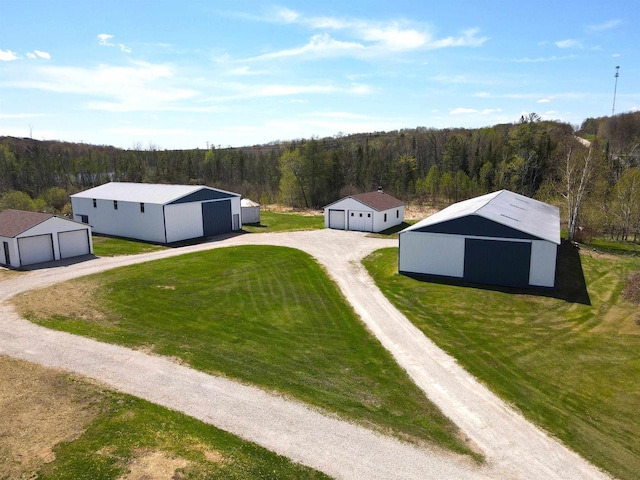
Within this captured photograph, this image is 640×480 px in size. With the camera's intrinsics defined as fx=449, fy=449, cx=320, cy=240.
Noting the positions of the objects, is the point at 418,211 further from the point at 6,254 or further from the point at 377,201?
the point at 6,254

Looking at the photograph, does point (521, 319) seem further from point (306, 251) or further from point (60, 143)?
point (60, 143)

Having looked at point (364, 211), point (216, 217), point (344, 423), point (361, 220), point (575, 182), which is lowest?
point (344, 423)

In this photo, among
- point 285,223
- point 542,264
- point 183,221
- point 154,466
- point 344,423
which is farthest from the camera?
point 285,223

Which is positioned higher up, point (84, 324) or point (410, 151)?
point (410, 151)

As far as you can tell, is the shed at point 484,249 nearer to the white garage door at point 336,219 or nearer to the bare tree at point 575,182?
the bare tree at point 575,182

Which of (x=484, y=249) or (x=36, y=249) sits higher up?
(x=484, y=249)

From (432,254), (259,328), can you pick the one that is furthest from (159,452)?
(432,254)

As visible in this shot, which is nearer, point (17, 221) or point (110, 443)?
point (110, 443)

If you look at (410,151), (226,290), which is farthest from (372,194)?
(410,151)
